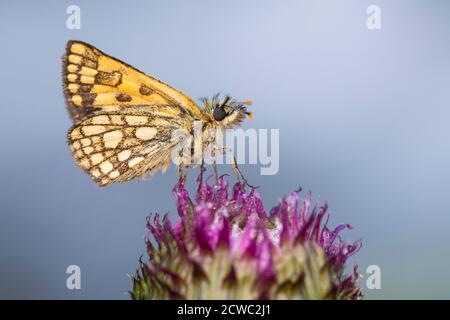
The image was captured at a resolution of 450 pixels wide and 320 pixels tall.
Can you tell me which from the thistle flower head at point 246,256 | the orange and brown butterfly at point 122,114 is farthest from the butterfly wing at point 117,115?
the thistle flower head at point 246,256

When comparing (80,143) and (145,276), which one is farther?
(80,143)

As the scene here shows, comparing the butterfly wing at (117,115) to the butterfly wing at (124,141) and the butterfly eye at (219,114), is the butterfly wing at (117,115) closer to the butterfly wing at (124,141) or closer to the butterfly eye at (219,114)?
the butterfly wing at (124,141)

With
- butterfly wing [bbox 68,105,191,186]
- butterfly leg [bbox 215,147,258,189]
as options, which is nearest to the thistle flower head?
butterfly leg [bbox 215,147,258,189]

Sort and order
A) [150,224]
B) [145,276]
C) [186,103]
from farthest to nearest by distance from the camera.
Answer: [186,103] < [150,224] < [145,276]

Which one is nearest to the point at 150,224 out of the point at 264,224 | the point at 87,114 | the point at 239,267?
the point at 264,224

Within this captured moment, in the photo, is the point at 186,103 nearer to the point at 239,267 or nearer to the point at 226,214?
the point at 226,214

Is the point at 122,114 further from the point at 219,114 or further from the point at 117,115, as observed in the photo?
the point at 219,114

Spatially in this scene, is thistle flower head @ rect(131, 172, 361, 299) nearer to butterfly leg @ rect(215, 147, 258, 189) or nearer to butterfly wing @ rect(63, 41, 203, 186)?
butterfly leg @ rect(215, 147, 258, 189)
